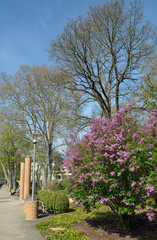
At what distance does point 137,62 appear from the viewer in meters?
14.9

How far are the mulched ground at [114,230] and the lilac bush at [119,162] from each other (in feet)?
3.58

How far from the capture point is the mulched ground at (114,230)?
650 centimetres

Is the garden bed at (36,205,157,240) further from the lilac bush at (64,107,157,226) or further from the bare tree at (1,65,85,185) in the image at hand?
the bare tree at (1,65,85,185)

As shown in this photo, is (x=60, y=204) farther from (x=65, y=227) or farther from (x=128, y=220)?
(x=128, y=220)

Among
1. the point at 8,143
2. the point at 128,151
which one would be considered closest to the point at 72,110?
the point at 128,151

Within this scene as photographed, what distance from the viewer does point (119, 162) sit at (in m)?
5.27

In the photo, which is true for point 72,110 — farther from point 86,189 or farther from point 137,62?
point 86,189

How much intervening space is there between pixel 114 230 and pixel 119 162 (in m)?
3.33

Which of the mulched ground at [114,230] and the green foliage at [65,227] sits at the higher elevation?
the green foliage at [65,227]

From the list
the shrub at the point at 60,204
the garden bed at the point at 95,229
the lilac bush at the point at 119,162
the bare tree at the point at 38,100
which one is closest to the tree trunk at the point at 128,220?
the garden bed at the point at 95,229

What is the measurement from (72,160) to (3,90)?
19.2 m

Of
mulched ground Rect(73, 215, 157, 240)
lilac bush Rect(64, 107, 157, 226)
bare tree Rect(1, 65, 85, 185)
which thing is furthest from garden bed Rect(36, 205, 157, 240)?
bare tree Rect(1, 65, 85, 185)

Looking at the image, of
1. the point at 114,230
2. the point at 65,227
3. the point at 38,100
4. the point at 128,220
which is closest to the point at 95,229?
the point at 114,230

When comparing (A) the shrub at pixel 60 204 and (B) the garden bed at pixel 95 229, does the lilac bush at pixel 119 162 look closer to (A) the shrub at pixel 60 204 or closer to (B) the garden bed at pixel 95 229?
(B) the garden bed at pixel 95 229
